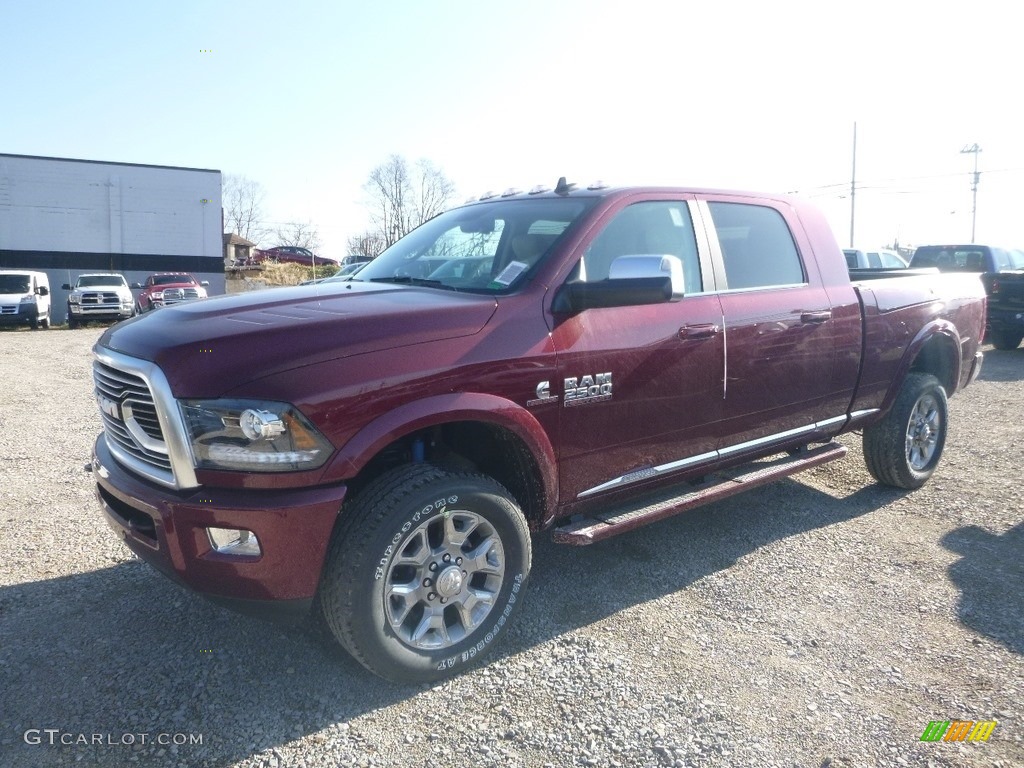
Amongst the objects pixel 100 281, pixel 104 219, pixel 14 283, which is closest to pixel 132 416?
pixel 14 283

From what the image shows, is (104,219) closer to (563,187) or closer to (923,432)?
(563,187)

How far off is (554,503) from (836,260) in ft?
8.60

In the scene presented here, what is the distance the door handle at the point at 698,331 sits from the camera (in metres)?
3.57

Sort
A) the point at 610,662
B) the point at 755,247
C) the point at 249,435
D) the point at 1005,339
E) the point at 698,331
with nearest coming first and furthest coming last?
the point at 249,435 < the point at 610,662 < the point at 698,331 < the point at 755,247 < the point at 1005,339

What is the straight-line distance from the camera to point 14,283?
20906mm

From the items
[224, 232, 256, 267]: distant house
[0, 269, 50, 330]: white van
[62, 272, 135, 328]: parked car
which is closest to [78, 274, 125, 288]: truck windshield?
[62, 272, 135, 328]: parked car

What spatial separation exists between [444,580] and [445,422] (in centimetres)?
60

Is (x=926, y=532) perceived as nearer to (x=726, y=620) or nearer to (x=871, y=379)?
(x=871, y=379)

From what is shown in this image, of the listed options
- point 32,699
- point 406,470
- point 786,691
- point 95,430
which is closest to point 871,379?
point 786,691

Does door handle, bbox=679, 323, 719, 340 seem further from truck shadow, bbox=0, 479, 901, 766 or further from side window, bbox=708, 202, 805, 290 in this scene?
truck shadow, bbox=0, 479, 901, 766

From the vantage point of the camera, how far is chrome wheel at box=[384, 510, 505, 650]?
2.80m

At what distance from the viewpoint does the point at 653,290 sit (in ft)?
10.00

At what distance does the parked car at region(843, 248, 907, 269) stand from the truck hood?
13.4m

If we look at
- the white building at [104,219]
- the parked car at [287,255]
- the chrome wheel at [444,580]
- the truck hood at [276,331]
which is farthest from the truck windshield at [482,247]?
the parked car at [287,255]
